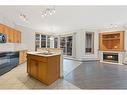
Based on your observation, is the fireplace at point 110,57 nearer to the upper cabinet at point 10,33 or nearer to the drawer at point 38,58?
the upper cabinet at point 10,33

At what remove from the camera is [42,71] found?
13.6ft

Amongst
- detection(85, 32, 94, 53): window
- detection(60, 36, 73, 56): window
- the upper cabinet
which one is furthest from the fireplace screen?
the upper cabinet

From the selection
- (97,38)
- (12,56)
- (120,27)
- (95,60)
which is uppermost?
(120,27)

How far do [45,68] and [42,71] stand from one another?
228mm

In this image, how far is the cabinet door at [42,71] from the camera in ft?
A: 13.1

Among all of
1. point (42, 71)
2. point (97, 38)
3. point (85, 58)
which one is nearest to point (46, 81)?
point (42, 71)

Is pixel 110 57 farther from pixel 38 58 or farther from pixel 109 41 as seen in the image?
pixel 38 58

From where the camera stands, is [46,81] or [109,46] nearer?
[46,81]

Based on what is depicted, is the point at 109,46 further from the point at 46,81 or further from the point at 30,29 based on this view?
the point at 46,81

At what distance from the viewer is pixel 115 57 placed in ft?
30.0

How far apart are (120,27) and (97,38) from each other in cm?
191
